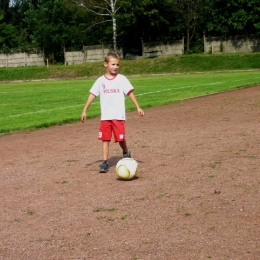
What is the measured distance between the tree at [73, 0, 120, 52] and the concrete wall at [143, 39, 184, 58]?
156 inches

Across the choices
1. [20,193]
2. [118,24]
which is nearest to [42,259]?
[20,193]

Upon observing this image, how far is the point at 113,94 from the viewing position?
974 centimetres

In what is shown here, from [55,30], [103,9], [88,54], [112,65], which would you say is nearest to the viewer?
[112,65]

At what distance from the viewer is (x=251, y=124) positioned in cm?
1464

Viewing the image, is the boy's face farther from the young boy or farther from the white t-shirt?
the white t-shirt

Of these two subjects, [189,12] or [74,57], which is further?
[74,57]

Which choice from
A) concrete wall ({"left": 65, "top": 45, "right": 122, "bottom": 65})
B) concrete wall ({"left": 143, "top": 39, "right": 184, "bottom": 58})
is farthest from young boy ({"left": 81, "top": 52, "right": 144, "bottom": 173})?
concrete wall ({"left": 65, "top": 45, "right": 122, "bottom": 65})

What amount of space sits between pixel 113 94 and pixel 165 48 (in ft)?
191

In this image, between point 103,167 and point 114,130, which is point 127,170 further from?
point 114,130

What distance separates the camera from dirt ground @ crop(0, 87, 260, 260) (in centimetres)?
592

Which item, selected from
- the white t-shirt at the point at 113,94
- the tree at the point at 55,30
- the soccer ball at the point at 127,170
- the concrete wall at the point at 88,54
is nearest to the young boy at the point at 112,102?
the white t-shirt at the point at 113,94

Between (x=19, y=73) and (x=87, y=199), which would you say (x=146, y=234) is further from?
(x=19, y=73)

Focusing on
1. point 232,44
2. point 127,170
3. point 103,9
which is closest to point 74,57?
point 103,9

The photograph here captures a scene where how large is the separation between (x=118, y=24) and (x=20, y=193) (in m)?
62.5
